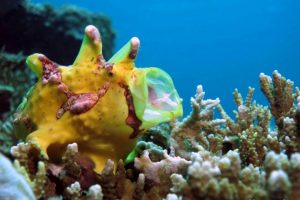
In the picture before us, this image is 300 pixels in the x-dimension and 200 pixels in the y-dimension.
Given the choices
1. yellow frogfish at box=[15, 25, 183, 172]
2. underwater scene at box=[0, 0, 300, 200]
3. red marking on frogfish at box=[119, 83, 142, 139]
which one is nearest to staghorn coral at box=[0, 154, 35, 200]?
underwater scene at box=[0, 0, 300, 200]

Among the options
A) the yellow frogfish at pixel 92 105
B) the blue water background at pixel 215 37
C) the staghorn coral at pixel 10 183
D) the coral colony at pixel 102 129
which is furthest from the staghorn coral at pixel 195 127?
the blue water background at pixel 215 37

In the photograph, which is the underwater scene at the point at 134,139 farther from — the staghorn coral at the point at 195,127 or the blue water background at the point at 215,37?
the blue water background at the point at 215,37

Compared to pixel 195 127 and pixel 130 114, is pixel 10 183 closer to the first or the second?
pixel 130 114

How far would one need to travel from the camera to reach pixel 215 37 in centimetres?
9125

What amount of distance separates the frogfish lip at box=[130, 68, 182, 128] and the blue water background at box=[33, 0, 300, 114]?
241ft

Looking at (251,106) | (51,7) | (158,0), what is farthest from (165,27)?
(251,106)

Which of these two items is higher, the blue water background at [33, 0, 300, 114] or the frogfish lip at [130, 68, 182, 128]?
the blue water background at [33, 0, 300, 114]

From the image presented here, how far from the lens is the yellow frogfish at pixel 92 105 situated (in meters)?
1.77

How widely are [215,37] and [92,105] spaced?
304 feet

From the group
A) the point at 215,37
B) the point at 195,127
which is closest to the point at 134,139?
the point at 195,127

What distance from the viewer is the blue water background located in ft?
262

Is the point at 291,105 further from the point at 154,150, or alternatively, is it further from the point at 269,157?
the point at 269,157

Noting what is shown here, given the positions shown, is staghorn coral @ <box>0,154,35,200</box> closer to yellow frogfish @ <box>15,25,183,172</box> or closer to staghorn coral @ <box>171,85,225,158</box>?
yellow frogfish @ <box>15,25,183,172</box>

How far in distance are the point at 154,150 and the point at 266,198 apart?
98 centimetres
